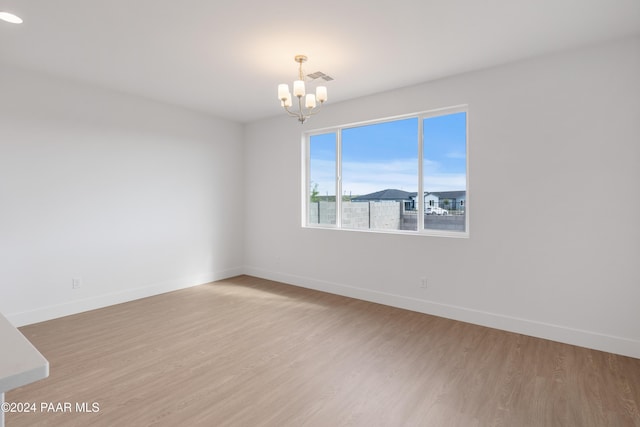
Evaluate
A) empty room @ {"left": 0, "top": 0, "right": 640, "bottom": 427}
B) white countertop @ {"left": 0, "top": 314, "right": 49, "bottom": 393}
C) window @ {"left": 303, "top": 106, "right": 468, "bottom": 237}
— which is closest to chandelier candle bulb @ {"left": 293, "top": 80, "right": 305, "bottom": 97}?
empty room @ {"left": 0, "top": 0, "right": 640, "bottom": 427}

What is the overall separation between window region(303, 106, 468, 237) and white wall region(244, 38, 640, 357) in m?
0.20

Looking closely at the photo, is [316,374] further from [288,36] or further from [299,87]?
[288,36]

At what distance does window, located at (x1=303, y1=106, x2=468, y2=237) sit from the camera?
3776mm

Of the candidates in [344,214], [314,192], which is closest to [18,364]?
[344,214]

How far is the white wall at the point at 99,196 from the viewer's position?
341cm

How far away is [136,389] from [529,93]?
13.9ft

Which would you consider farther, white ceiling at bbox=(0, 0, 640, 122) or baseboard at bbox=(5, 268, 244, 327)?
baseboard at bbox=(5, 268, 244, 327)

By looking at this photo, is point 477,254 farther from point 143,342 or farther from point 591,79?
point 143,342

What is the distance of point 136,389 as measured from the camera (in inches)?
89.7

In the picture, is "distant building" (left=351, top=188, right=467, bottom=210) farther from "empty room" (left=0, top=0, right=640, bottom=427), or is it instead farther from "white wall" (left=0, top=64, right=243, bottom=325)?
"white wall" (left=0, top=64, right=243, bottom=325)

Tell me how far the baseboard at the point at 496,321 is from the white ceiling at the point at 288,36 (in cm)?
261

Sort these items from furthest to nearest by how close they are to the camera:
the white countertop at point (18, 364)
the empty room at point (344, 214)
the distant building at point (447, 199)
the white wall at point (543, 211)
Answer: the distant building at point (447, 199) < the white wall at point (543, 211) < the empty room at point (344, 214) < the white countertop at point (18, 364)

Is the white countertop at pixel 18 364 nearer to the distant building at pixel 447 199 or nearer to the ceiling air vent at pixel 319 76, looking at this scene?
the ceiling air vent at pixel 319 76

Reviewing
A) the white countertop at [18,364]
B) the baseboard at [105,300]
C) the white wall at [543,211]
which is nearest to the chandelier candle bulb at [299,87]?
the white wall at [543,211]
